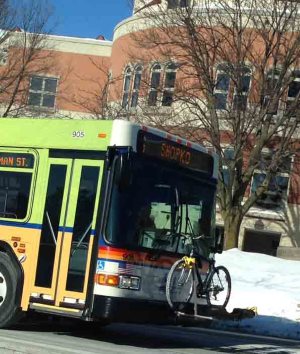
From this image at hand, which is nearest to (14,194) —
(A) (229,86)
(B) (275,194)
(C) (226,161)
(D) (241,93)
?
(C) (226,161)

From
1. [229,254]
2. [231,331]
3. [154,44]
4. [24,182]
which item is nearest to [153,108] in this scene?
[154,44]

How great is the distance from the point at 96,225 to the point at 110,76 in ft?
75.4

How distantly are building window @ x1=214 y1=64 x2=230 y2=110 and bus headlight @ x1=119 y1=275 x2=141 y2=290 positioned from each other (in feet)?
48.5

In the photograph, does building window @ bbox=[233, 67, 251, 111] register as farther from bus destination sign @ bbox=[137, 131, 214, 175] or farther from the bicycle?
the bicycle

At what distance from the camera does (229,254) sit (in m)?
19.5

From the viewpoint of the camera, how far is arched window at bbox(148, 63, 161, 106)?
78.8 feet

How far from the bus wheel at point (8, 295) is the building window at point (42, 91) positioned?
22.9 meters

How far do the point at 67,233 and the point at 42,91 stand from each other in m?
24.9

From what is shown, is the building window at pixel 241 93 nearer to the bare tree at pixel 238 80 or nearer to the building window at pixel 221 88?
the bare tree at pixel 238 80

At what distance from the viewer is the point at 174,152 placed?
9.26 meters

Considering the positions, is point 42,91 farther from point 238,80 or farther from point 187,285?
point 187,285

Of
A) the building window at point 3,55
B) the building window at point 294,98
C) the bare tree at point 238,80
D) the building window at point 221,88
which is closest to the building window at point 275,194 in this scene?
the bare tree at point 238,80

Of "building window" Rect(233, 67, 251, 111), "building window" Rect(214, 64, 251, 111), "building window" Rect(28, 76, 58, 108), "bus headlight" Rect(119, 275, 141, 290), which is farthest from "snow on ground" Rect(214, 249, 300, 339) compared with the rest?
"building window" Rect(28, 76, 58, 108)

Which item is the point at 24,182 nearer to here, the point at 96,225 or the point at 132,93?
the point at 96,225
